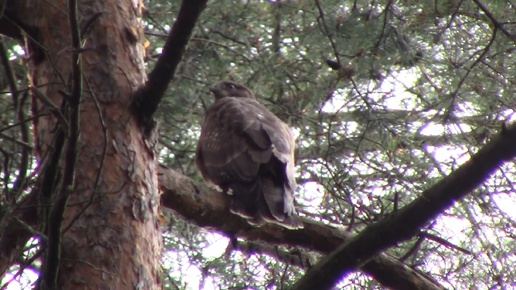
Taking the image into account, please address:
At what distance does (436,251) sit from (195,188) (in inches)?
62.7

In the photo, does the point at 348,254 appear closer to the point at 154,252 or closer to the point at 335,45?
the point at 154,252

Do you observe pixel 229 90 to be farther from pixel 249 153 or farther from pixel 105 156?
pixel 105 156

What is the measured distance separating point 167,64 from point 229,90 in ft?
7.40

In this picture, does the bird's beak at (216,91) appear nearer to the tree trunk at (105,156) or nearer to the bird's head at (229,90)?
the bird's head at (229,90)

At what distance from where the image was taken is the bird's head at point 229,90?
5.11m

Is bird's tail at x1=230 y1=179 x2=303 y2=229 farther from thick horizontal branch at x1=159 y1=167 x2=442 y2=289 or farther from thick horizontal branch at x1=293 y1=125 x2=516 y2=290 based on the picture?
thick horizontal branch at x1=293 y1=125 x2=516 y2=290

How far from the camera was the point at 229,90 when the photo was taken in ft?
17.1

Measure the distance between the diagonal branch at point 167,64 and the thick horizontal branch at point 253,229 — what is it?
52 centimetres

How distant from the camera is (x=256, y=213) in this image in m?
3.88

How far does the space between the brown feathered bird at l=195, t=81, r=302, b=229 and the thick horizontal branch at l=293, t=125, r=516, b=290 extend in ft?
2.88

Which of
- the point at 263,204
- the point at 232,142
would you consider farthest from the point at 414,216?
the point at 232,142

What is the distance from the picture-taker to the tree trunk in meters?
2.59

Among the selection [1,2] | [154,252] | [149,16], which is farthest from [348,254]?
[149,16]

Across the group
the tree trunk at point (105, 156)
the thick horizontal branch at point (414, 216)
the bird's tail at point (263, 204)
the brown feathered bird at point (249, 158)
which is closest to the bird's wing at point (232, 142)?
the brown feathered bird at point (249, 158)
